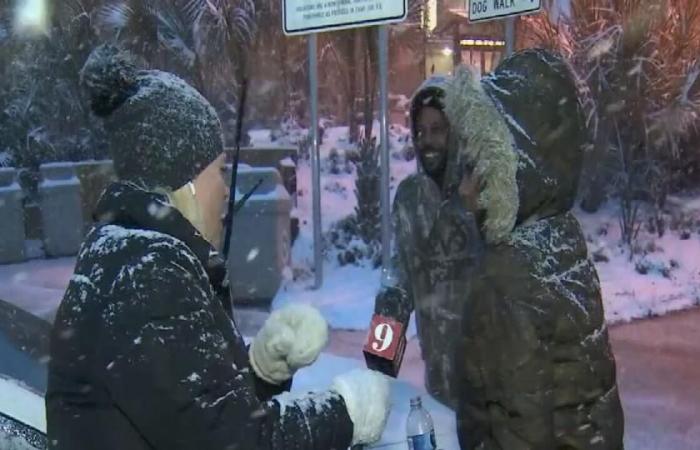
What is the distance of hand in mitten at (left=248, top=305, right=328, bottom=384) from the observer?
5.69ft

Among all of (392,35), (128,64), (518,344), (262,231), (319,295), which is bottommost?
(319,295)

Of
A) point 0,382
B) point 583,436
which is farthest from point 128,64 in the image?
point 583,436

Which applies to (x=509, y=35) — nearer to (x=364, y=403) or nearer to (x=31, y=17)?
(x=364, y=403)

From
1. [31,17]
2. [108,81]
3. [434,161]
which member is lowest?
[434,161]

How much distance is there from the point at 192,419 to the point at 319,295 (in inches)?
268

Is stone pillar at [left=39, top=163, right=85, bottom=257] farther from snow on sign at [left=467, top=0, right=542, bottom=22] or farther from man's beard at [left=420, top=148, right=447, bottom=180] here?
man's beard at [left=420, top=148, right=447, bottom=180]

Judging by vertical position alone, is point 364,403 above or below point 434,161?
below

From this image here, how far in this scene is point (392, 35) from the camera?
41.6 feet

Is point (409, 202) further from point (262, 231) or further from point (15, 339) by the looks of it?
point (262, 231)

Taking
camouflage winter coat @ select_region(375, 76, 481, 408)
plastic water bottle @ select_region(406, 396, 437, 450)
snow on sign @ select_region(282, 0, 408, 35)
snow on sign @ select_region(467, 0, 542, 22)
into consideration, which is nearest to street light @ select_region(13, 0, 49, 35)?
snow on sign @ select_region(282, 0, 408, 35)

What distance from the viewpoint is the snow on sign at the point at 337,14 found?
5.37 metres

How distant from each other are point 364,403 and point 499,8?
3.74 m

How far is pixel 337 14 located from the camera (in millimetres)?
5887

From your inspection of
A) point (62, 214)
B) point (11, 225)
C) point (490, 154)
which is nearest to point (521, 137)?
point (490, 154)
